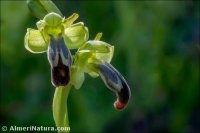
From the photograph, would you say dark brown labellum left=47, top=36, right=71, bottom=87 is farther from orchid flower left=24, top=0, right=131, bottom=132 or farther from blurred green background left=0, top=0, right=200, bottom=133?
blurred green background left=0, top=0, right=200, bottom=133

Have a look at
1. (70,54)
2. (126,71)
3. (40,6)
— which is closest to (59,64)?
(70,54)

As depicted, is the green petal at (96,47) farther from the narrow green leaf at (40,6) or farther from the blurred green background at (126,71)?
the blurred green background at (126,71)

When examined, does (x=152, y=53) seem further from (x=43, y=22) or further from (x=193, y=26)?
(x=43, y=22)

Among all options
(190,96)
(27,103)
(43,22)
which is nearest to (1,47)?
(27,103)

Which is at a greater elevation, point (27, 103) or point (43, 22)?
point (43, 22)

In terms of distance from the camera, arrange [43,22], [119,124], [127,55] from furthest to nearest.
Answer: [119,124]
[127,55]
[43,22]

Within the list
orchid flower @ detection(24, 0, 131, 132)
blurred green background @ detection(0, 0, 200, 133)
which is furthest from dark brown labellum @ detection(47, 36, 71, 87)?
blurred green background @ detection(0, 0, 200, 133)

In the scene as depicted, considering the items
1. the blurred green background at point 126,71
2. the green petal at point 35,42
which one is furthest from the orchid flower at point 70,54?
the blurred green background at point 126,71
